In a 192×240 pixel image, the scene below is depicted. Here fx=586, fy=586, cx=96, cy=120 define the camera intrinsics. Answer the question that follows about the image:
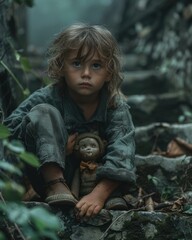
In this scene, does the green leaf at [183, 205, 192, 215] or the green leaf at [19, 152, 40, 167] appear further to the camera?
the green leaf at [183, 205, 192, 215]

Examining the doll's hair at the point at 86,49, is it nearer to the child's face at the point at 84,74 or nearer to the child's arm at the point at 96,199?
the child's face at the point at 84,74

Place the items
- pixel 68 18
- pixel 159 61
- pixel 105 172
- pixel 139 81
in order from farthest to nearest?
pixel 68 18, pixel 159 61, pixel 139 81, pixel 105 172

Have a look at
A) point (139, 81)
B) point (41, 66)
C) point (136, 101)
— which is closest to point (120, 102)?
point (136, 101)

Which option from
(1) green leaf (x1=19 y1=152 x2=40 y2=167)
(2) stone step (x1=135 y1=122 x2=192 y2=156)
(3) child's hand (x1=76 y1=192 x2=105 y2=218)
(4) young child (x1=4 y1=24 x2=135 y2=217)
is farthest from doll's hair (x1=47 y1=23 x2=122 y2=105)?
(1) green leaf (x1=19 y1=152 x2=40 y2=167)

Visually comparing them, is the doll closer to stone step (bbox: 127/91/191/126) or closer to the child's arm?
the child's arm

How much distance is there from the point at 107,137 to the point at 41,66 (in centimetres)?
541

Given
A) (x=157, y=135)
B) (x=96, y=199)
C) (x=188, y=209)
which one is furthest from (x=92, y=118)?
(x=157, y=135)

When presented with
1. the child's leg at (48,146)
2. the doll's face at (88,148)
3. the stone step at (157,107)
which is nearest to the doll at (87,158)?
the doll's face at (88,148)

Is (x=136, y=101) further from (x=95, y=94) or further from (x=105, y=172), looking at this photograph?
(x=105, y=172)

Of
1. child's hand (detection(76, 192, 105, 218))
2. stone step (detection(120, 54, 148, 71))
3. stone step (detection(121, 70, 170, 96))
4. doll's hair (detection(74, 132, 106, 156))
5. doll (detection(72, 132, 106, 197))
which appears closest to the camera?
child's hand (detection(76, 192, 105, 218))

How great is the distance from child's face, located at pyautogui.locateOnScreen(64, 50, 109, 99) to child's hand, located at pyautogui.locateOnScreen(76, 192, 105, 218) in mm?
Answer: 697

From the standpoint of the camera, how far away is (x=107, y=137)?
3.42 m

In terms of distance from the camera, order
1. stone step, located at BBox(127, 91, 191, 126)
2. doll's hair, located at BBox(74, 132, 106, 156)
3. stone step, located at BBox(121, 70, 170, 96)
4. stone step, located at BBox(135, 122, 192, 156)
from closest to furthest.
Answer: doll's hair, located at BBox(74, 132, 106, 156)
stone step, located at BBox(135, 122, 192, 156)
stone step, located at BBox(127, 91, 191, 126)
stone step, located at BBox(121, 70, 170, 96)

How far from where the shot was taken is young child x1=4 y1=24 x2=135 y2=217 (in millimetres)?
3000
